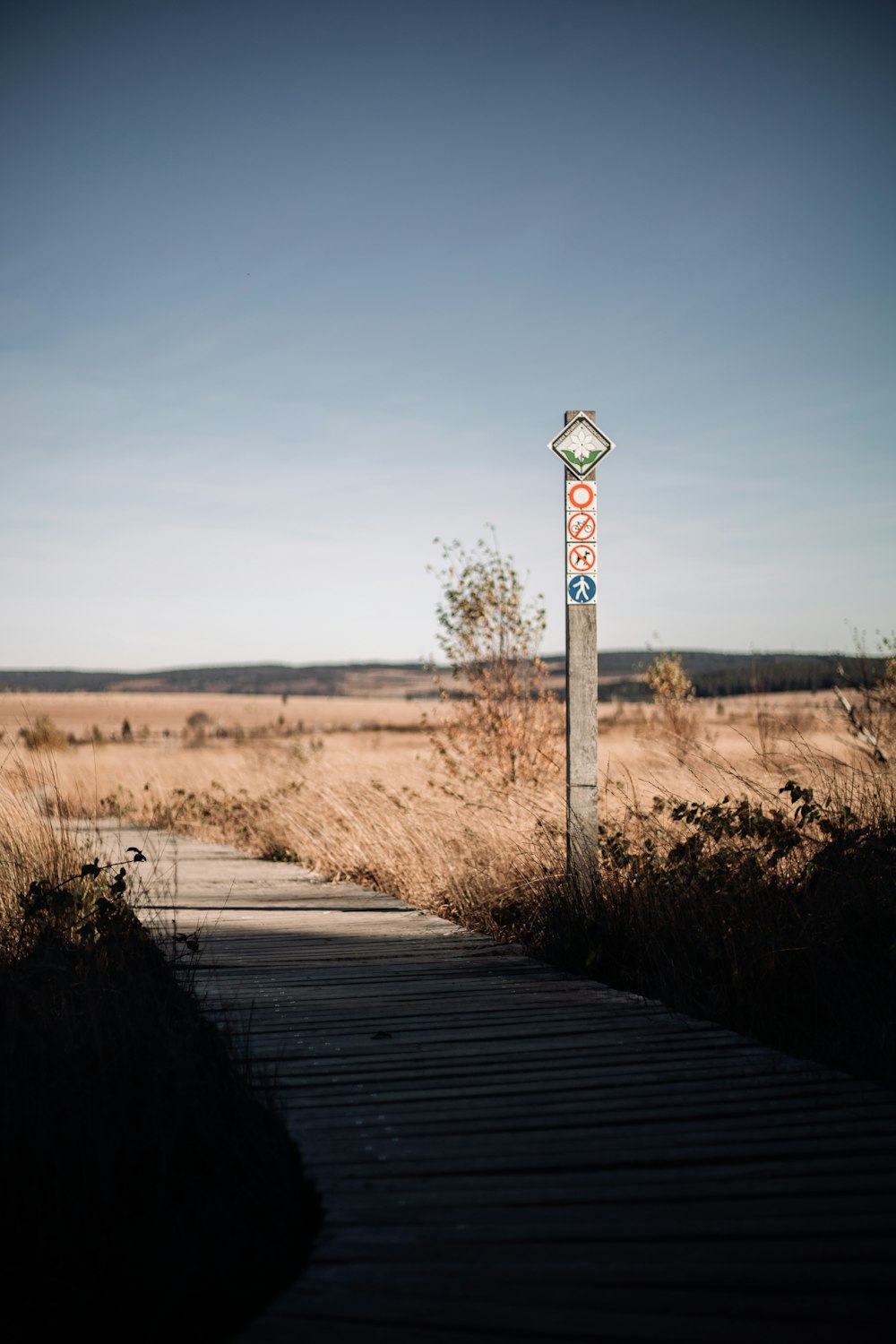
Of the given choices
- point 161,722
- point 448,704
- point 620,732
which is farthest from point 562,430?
point 161,722

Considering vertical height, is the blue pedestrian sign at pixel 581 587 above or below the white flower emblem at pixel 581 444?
below

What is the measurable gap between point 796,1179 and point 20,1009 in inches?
133

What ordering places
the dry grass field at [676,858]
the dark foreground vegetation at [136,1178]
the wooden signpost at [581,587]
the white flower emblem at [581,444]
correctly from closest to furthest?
the dark foreground vegetation at [136,1178] < the dry grass field at [676,858] < the wooden signpost at [581,587] < the white flower emblem at [581,444]

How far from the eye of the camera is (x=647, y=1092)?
360cm

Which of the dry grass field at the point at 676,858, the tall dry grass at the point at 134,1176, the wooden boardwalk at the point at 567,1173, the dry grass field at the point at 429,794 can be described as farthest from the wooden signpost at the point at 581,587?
the tall dry grass at the point at 134,1176

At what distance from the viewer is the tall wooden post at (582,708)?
6.67 meters

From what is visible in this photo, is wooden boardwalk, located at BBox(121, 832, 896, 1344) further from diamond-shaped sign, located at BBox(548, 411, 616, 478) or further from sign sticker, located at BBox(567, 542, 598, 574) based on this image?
diamond-shaped sign, located at BBox(548, 411, 616, 478)

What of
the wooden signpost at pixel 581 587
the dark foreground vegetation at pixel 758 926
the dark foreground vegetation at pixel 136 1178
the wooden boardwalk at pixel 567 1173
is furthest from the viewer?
the wooden signpost at pixel 581 587

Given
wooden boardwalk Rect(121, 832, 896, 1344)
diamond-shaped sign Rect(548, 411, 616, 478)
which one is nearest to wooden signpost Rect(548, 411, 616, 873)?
diamond-shaped sign Rect(548, 411, 616, 478)

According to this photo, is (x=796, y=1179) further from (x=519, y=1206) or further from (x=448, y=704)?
(x=448, y=704)

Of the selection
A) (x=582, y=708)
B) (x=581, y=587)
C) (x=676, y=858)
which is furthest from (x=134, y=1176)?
(x=581, y=587)

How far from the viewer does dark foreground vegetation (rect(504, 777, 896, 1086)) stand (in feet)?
15.0

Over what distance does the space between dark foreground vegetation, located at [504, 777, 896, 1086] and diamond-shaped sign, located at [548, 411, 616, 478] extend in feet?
7.81

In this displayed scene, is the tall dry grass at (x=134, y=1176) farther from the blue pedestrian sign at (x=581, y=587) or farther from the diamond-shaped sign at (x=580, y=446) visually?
the diamond-shaped sign at (x=580, y=446)
